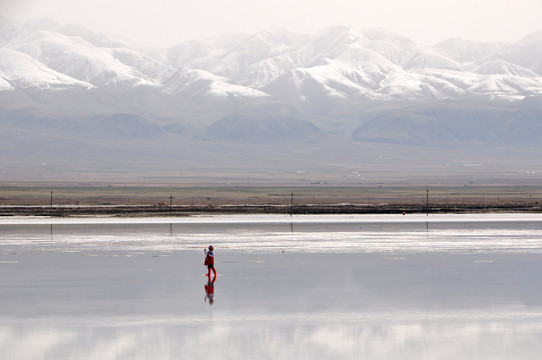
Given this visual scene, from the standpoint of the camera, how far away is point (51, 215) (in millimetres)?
70062

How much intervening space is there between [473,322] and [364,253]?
16.1m

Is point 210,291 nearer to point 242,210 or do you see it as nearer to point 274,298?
point 274,298

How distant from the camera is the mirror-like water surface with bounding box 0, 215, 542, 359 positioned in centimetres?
1975

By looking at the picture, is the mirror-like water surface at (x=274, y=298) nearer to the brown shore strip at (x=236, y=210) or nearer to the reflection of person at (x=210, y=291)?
the reflection of person at (x=210, y=291)

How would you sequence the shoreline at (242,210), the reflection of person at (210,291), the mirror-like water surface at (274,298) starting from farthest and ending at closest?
the shoreline at (242,210) < the reflection of person at (210,291) < the mirror-like water surface at (274,298)

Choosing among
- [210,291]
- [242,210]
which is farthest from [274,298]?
[242,210]

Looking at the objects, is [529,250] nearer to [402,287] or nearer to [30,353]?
[402,287]

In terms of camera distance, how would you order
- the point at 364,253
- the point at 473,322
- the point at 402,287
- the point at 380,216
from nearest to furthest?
the point at 473,322 < the point at 402,287 < the point at 364,253 < the point at 380,216

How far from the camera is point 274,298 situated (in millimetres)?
25797

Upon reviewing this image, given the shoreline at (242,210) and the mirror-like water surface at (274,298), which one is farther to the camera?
the shoreline at (242,210)

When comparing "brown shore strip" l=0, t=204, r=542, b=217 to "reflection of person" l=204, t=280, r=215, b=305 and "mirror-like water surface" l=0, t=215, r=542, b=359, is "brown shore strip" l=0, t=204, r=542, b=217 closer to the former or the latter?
"mirror-like water surface" l=0, t=215, r=542, b=359

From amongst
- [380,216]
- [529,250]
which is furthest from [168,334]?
[380,216]

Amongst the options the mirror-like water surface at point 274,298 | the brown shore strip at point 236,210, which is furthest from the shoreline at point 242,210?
the mirror-like water surface at point 274,298

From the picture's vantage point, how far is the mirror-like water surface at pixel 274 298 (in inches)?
778
